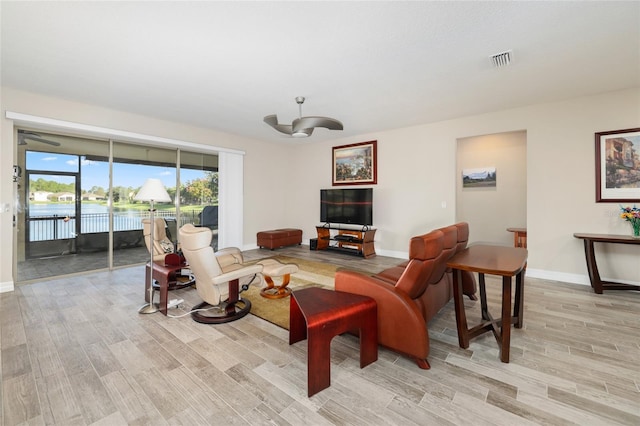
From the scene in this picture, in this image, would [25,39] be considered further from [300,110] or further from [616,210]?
[616,210]

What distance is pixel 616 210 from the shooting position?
3.85m

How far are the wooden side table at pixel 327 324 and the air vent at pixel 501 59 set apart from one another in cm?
280

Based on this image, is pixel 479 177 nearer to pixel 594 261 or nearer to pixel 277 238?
pixel 594 261

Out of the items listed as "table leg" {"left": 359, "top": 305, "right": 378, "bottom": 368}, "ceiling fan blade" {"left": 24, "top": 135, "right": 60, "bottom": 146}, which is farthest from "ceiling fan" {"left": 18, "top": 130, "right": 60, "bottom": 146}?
"table leg" {"left": 359, "top": 305, "right": 378, "bottom": 368}

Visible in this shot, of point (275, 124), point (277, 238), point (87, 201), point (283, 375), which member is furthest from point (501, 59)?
point (87, 201)

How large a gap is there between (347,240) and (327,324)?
4.32 metres

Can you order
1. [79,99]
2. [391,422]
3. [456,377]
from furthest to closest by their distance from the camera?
1. [79,99]
2. [456,377]
3. [391,422]

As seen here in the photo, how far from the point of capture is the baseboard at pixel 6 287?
371 centimetres

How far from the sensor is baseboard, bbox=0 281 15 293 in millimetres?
3710

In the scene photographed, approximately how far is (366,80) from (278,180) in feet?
14.9

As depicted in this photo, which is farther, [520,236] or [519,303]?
[520,236]

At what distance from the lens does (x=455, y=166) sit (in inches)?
205

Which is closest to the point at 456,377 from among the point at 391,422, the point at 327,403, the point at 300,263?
the point at 391,422

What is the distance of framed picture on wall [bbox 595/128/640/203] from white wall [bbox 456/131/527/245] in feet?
6.63
